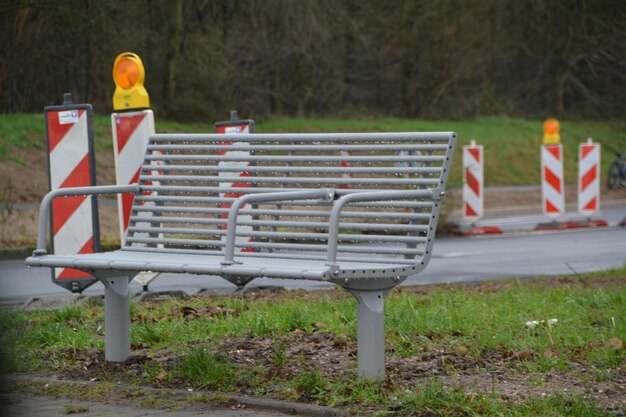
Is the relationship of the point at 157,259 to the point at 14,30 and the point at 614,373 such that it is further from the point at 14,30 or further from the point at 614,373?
the point at 14,30

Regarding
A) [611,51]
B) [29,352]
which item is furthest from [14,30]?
[611,51]

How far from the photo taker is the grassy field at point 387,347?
17.9ft

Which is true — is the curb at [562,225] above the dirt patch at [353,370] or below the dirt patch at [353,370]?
below

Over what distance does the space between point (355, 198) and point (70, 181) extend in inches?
151

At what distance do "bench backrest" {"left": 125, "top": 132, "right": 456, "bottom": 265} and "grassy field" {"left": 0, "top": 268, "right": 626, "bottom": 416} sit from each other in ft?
1.86

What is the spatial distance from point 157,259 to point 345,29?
2449 centimetres

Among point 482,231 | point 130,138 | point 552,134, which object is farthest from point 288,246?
point 552,134

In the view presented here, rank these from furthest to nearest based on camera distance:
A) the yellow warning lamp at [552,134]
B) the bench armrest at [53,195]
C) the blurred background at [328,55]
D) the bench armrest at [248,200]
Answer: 1. the blurred background at [328,55]
2. the yellow warning lamp at [552,134]
3. the bench armrest at [53,195]
4. the bench armrest at [248,200]

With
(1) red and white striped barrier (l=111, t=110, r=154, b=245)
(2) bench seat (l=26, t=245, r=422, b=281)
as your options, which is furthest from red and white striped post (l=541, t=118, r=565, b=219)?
(2) bench seat (l=26, t=245, r=422, b=281)

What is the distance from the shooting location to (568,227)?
773 inches

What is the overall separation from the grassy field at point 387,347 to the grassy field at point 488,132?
1369 centimetres

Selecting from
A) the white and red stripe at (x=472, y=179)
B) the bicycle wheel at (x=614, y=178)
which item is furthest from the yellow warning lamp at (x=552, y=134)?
the bicycle wheel at (x=614, y=178)

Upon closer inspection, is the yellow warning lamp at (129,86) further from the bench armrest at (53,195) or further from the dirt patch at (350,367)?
the dirt patch at (350,367)

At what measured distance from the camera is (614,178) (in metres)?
30.9
